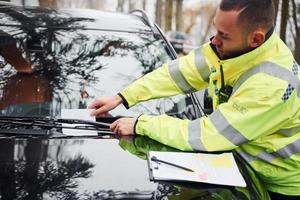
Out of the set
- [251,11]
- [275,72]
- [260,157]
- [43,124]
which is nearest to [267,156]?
[260,157]

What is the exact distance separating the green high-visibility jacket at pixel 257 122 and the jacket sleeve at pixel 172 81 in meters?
0.20

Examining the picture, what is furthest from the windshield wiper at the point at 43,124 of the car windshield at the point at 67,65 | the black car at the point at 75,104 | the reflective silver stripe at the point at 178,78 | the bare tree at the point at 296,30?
the bare tree at the point at 296,30

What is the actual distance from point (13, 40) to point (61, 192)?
4.86 ft

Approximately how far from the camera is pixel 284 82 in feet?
7.14

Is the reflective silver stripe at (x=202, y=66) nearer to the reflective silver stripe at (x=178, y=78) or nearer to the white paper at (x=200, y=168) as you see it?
the reflective silver stripe at (x=178, y=78)

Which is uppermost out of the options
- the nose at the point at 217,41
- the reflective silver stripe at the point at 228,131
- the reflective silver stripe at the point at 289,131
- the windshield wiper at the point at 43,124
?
the nose at the point at 217,41

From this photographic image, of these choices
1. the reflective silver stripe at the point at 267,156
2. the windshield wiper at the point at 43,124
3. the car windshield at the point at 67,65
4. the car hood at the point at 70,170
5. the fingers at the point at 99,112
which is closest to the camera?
the car hood at the point at 70,170

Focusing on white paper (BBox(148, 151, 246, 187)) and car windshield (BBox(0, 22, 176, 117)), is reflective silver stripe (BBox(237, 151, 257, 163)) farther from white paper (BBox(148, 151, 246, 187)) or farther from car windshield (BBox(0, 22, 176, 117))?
car windshield (BBox(0, 22, 176, 117))

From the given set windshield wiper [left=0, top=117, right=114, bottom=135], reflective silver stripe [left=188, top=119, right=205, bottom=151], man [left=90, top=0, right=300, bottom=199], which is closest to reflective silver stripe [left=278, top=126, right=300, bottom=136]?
man [left=90, top=0, right=300, bottom=199]

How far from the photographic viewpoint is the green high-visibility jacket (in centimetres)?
216

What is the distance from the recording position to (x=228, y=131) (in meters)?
2.18

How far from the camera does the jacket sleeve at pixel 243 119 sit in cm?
215

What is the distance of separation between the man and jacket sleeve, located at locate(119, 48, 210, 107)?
243 millimetres

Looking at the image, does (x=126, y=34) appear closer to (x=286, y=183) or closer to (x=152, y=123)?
(x=152, y=123)
